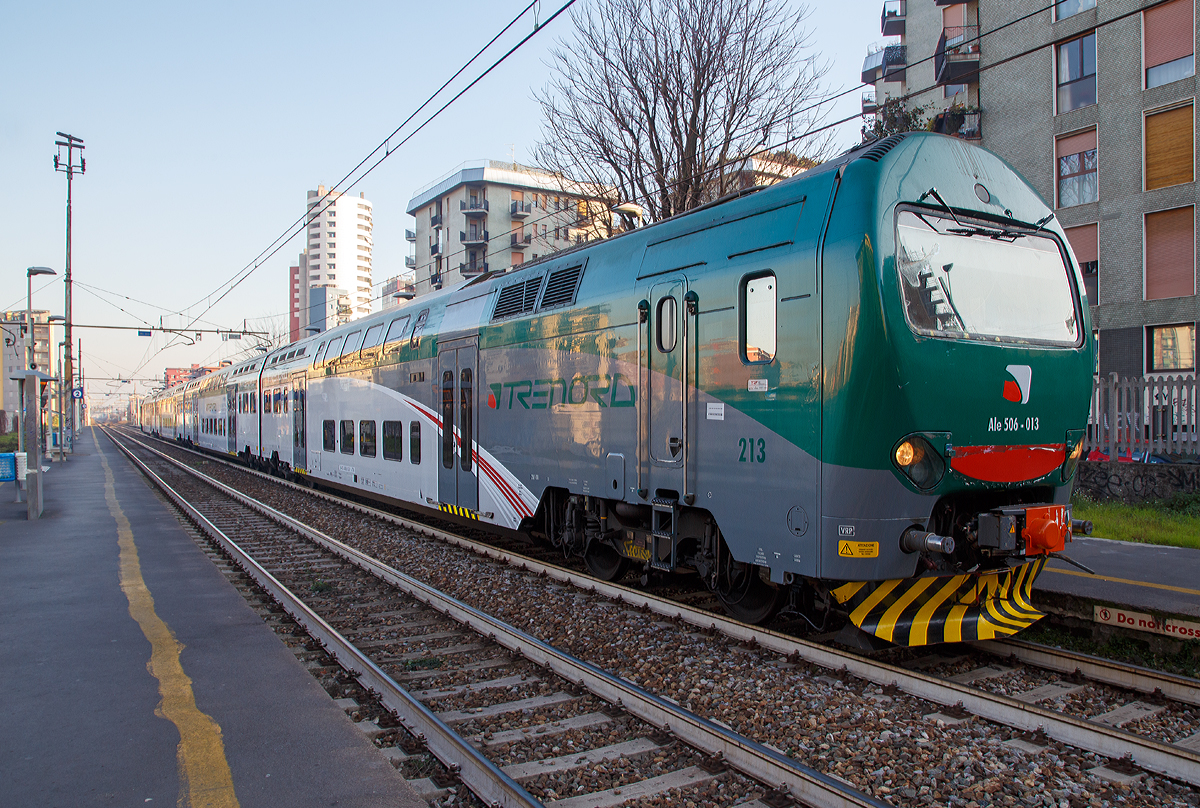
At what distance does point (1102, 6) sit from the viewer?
1942cm

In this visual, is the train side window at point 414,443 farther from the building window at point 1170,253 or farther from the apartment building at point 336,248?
the apartment building at point 336,248

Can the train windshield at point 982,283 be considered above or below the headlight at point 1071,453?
above

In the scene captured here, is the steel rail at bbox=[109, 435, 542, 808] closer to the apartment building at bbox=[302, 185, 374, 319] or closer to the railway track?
the railway track

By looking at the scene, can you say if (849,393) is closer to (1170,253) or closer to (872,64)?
(1170,253)

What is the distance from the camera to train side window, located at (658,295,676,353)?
6.55m

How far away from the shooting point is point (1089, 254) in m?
20.1

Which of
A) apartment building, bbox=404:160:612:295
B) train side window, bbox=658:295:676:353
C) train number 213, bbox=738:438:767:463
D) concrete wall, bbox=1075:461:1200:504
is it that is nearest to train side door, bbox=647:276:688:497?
train side window, bbox=658:295:676:353

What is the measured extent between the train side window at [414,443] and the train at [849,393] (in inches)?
174

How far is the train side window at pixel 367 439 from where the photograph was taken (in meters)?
13.8

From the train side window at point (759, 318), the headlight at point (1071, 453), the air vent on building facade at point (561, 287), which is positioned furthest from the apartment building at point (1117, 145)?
the train side window at point (759, 318)

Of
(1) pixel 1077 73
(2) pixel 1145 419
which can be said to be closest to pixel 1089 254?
(1) pixel 1077 73

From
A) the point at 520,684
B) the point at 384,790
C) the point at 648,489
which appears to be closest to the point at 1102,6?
the point at 648,489

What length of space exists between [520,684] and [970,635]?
3.00 metres

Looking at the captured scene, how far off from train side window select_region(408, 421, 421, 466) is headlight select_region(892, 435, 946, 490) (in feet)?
26.5
